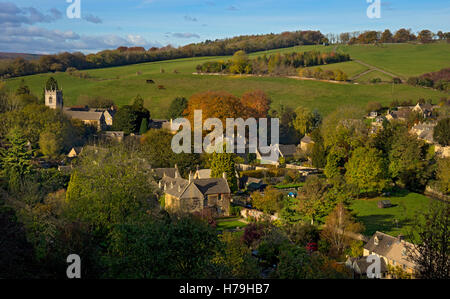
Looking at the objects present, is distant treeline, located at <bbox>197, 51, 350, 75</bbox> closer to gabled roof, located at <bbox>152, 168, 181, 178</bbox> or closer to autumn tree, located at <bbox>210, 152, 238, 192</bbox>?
gabled roof, located at <bbox>152, 168, 181, 178</bbox>

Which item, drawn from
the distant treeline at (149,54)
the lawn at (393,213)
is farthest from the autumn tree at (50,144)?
the distant treeline at (149,54)

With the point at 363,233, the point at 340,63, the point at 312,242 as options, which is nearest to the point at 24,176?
the point at 312,242

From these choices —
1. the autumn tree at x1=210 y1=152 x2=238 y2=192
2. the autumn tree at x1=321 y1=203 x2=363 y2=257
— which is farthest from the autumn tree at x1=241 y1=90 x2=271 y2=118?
the autumn tree at x1=321 y1=203 x2=363 y2=257

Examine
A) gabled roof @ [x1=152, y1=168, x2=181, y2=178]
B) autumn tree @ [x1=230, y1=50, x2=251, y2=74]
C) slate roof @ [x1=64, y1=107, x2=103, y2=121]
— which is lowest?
gabled roof @ [x1=152, y1=168, x2=181, y2=178]

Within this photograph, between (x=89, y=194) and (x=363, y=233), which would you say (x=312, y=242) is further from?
(x=89, y=194)

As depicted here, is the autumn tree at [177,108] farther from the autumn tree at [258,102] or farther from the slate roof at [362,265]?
the slate roof at [362,265]
